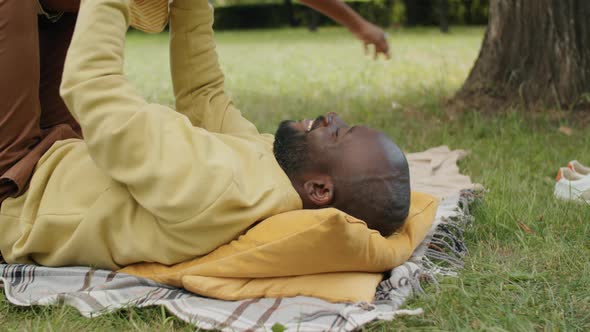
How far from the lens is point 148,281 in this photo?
87.7 inches

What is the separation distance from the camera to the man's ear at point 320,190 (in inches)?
90.0

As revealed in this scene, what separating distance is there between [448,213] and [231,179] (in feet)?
3.81

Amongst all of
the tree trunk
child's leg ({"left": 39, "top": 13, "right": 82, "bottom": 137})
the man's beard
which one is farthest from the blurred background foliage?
the man's beard

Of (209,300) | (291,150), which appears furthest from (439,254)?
(209,300)

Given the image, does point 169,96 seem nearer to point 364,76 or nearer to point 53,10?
point 364,76

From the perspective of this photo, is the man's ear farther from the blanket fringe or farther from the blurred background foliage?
the blurred background foliage

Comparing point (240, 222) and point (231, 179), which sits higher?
Answer: point (231, 179)

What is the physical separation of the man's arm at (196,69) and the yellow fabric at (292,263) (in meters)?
0.92

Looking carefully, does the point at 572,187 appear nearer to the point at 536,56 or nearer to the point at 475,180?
the point at 475,180

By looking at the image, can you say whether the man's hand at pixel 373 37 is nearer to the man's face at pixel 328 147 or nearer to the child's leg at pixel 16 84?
the man's face at pixel 328 147

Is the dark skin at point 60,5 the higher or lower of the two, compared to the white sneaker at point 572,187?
higher

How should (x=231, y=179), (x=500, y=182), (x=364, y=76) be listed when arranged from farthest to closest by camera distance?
(x=364, y=76) → (x=500, y=182) → (x=231, y=179)

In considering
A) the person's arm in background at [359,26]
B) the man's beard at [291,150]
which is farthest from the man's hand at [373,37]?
the man's beard at [291,150]

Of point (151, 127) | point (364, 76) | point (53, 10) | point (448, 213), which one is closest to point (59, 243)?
point (151, 127)
